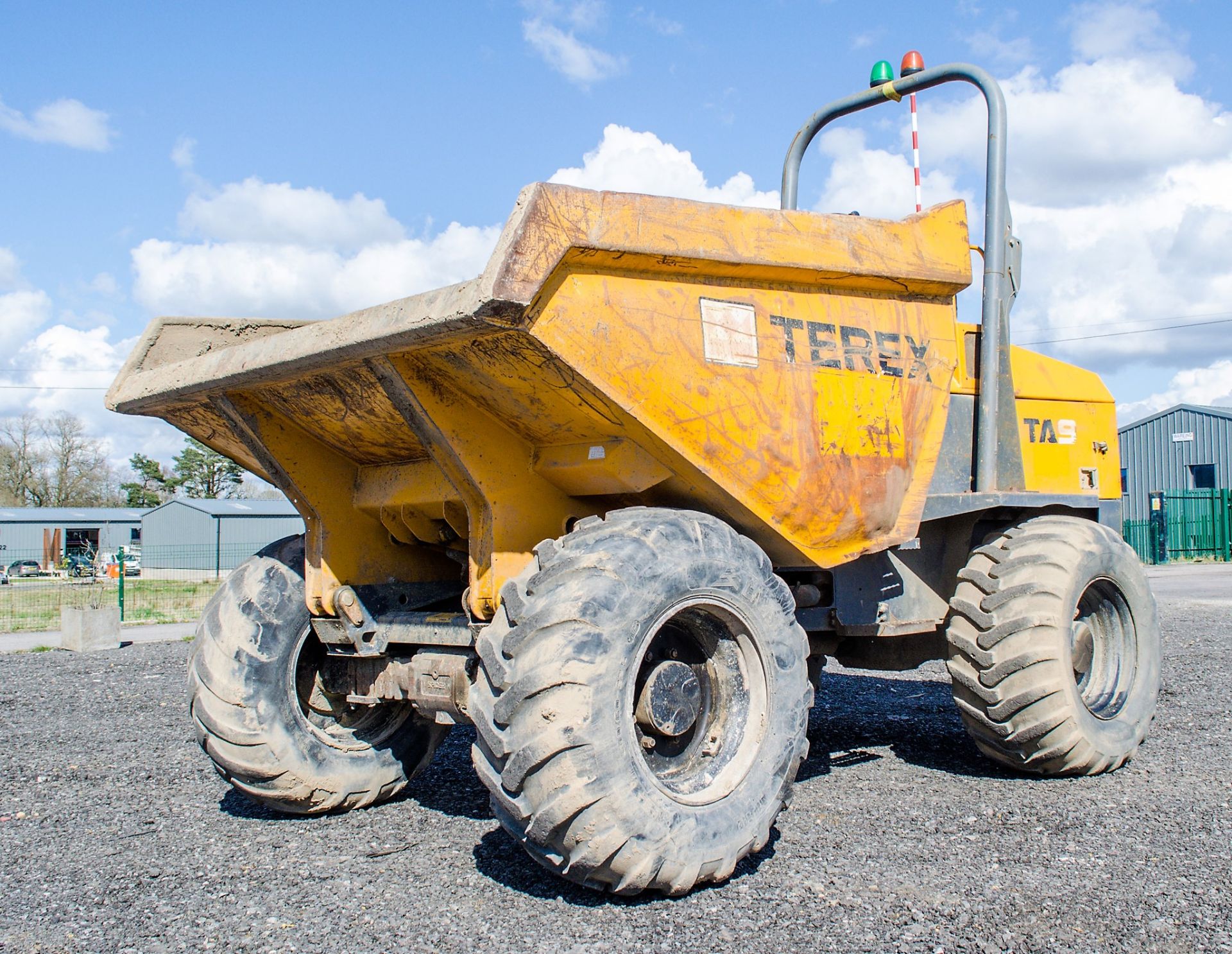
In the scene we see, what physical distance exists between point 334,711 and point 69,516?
54162 mm

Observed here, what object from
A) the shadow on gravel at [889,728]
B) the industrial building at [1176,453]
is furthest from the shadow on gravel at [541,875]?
the industrial building at [1176,453]

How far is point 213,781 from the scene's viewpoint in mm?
5473

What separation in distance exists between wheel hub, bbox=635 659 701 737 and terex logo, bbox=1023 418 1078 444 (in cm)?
291

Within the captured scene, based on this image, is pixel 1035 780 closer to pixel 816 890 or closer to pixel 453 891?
pixel 816 890

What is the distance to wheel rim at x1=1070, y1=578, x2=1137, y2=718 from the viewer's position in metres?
5.45

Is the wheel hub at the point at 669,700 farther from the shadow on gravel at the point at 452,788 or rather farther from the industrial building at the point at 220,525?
the industrial building at the point at 220,525

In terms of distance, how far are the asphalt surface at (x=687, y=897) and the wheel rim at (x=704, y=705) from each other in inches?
15.0

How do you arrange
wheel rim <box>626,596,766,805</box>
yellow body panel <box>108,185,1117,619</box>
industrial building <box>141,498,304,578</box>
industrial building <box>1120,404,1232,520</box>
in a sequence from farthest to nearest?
industrial building <box>141,498,304,578</box>, industrial building <box>1120,404,1232,520</box>, wheel rim <box>626,596,766,805</box>, yellow body panel <box>108,185,1117,619</box>

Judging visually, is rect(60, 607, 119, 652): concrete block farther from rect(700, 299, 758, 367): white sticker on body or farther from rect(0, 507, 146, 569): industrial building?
rect(0, 507, 146, 569): industrial building

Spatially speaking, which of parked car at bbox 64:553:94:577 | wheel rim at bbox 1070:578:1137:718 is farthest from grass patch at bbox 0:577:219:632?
wheel rim at bbox 1070:578:1137:718

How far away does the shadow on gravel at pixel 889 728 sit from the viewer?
5496 millimetres

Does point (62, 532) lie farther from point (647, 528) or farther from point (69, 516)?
point (647, 528)

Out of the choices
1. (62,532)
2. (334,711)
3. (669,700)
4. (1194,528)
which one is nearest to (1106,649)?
(669,700)

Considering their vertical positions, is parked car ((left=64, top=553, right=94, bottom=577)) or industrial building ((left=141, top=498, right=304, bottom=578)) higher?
industrial building ((left=141, top=498, right=304, bottom=578))
